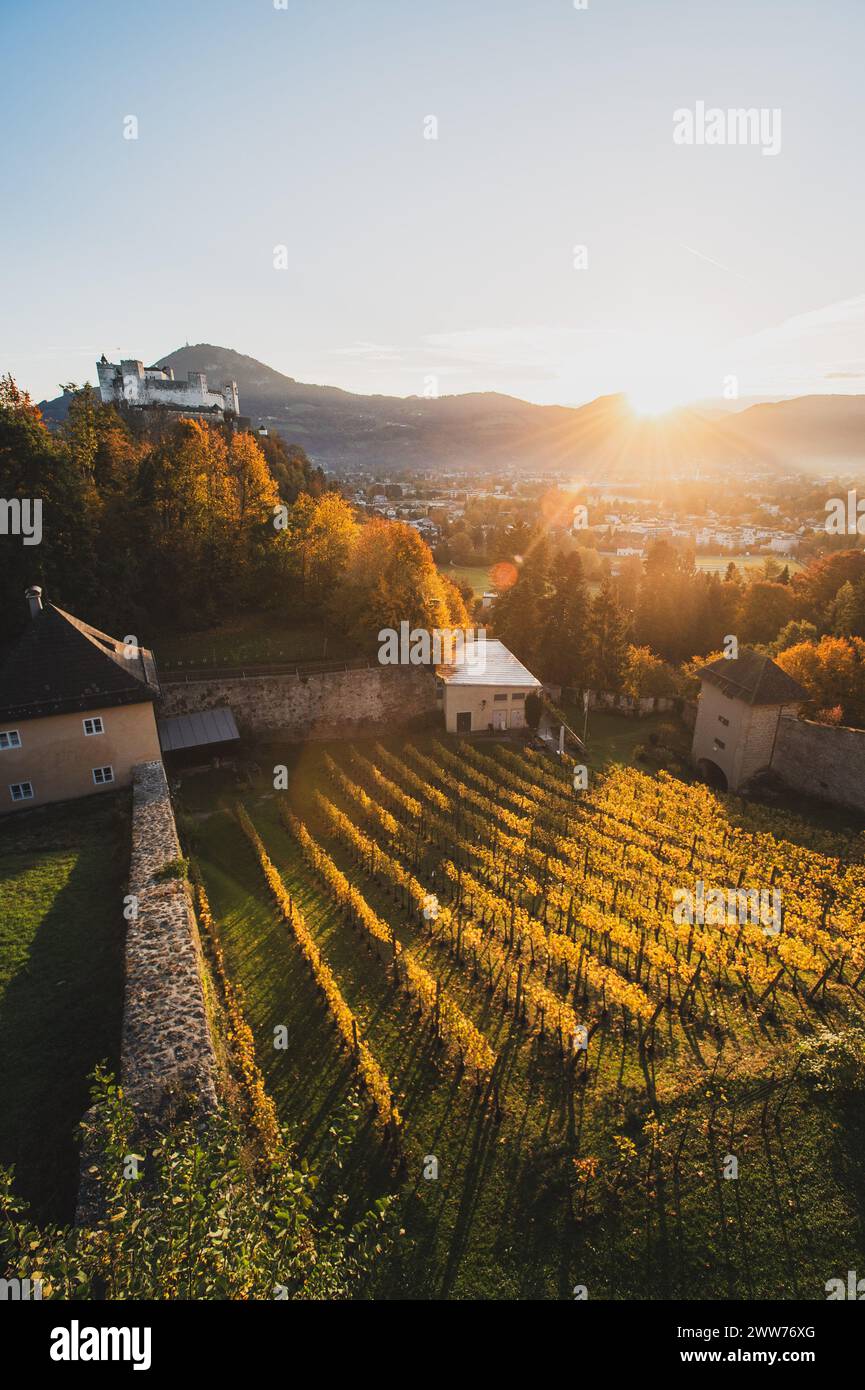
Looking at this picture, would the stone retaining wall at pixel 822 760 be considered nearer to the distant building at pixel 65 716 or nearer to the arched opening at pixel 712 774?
the arched opening at pixel 712 774

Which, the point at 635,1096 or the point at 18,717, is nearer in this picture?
the point at 635,1096

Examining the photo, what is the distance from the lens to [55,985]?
45.7 feet

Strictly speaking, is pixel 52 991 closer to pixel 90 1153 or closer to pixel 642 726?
pixel 90 1153

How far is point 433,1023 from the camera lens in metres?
15.3

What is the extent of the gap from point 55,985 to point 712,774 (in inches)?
1150

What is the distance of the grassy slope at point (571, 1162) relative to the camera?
10.4 m

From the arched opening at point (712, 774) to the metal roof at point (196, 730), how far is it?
75.1 ft

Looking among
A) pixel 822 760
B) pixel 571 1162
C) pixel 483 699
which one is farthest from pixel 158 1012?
pixel 822 760

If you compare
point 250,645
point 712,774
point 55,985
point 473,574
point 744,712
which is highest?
point 473,574

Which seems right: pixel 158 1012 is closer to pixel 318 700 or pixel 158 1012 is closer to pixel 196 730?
pixel 196 730

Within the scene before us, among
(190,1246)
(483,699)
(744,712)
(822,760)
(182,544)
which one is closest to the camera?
(190,1246)

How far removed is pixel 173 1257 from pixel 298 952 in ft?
40.6

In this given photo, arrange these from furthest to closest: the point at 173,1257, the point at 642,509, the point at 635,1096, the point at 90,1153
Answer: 1. the point at 642,509
2. the point at 635,1096
3. the point at 90,1153
4. the point at 173,1257

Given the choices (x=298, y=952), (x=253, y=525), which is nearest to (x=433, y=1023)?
(x=298, y=952)
